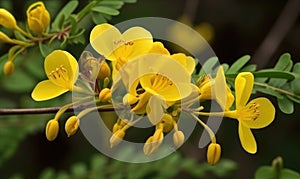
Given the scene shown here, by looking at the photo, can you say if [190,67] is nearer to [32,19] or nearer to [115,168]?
[32,19]

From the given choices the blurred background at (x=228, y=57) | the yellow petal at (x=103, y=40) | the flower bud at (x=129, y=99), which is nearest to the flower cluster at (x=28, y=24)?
the yellow petal at (x=103, y=40)

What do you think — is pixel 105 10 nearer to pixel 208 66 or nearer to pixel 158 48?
pixel 208 66

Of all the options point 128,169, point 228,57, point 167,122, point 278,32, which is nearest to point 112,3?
point 167,122

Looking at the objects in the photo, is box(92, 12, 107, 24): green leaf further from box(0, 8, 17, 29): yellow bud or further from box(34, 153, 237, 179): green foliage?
box(34, 153, 237, 179): green foliage

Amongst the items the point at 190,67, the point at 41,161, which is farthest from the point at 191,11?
the point at 190,67

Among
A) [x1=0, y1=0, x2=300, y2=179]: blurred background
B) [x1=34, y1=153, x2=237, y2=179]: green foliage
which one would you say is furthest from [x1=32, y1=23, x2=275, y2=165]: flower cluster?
[x1=0, y1=0, x2=300, y2=179]: blurred background

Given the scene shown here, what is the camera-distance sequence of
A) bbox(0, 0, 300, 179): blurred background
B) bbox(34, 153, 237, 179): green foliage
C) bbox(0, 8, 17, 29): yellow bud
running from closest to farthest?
1. bbox(0, 8, 17, 29): yellow bud
2. bbox(34, 153, 237, 179): green foliage
3. bbox(0, 0, 300, 179): blurred background

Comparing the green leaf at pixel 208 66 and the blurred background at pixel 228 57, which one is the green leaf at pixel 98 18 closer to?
the green leaf at pixel 208 66

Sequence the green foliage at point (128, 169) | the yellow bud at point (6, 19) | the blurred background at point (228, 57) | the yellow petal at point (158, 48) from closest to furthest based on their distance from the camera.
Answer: the yellow petal at point (158, 48) < the yellow bud at point (6, 19) < the green foliage at point (128, 169) < the blurred background at point (228, 57)

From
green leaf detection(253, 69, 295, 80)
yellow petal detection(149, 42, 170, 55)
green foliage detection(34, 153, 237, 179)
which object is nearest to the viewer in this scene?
yellow petal detection(149, 42, 170, 55)
